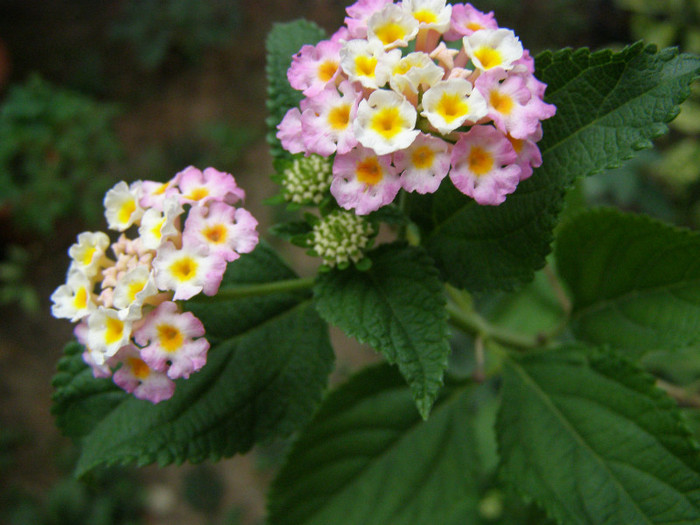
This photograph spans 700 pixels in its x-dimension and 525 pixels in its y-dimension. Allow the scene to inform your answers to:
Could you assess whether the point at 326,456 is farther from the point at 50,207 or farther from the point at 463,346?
the point at 50,207

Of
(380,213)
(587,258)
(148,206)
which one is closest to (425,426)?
(587,258)

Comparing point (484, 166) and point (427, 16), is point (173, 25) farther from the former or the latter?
point (484, 166)

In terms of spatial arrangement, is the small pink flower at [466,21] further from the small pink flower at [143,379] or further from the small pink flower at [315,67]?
the small pink flower at [143,379]

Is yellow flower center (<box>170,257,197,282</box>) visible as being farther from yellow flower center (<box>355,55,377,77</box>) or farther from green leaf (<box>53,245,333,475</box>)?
yellow flower center (<box>355,55,377,77</box>)

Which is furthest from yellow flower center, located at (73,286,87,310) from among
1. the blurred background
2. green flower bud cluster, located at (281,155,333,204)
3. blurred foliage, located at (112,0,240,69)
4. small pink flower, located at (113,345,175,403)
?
blurred foliage, located at (112,0,240,69)

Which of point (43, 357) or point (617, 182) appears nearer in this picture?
point (617, 182)

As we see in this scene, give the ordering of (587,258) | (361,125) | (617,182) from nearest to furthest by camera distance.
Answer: (361,125) → (587,258) → (617,182)
